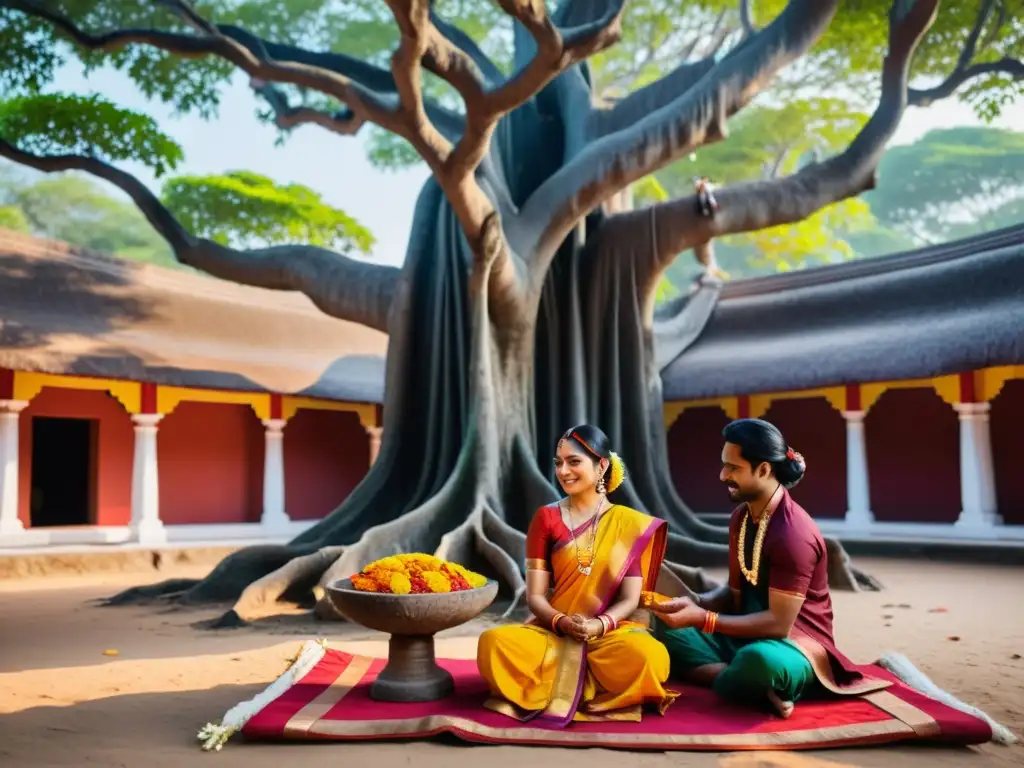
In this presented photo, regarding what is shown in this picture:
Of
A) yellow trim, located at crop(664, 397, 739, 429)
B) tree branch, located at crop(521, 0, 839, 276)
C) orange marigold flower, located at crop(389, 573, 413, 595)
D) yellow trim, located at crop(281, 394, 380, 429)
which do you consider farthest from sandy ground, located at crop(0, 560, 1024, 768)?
yellow trim, located at crop(664, 397, 739, 429)

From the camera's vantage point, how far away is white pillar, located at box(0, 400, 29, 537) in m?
10.3

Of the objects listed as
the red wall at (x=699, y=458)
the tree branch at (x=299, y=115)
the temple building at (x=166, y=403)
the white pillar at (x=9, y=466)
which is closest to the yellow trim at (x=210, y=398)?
the temple building at (x=166, y=403)

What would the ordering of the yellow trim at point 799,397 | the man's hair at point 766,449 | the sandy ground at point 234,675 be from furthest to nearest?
the yellow trim at point 799,397 < the man's hair at point 766,449 < the sandy ground at point 234,675

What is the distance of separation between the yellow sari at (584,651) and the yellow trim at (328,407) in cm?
1041

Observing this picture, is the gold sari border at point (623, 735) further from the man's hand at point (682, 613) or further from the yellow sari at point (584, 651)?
the man's hand at point (682, 613)

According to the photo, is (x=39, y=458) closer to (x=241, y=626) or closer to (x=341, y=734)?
(x=241, y=626)

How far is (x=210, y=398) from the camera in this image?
12.8 m

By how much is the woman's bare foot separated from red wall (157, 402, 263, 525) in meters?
11.3

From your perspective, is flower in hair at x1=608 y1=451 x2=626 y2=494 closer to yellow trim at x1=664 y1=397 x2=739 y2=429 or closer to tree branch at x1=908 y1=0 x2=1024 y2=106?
tree branch at x1=908 y1=0 x2=1024 y2=106

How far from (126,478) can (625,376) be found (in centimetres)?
735

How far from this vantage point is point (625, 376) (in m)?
9.44

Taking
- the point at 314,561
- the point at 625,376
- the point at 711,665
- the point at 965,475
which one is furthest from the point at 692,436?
the point at 711,665

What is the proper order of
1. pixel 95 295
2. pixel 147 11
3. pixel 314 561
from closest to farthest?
pixel 314 561, pixel 147 11, pixel 95 295

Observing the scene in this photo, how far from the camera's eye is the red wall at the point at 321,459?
14.6 metres
